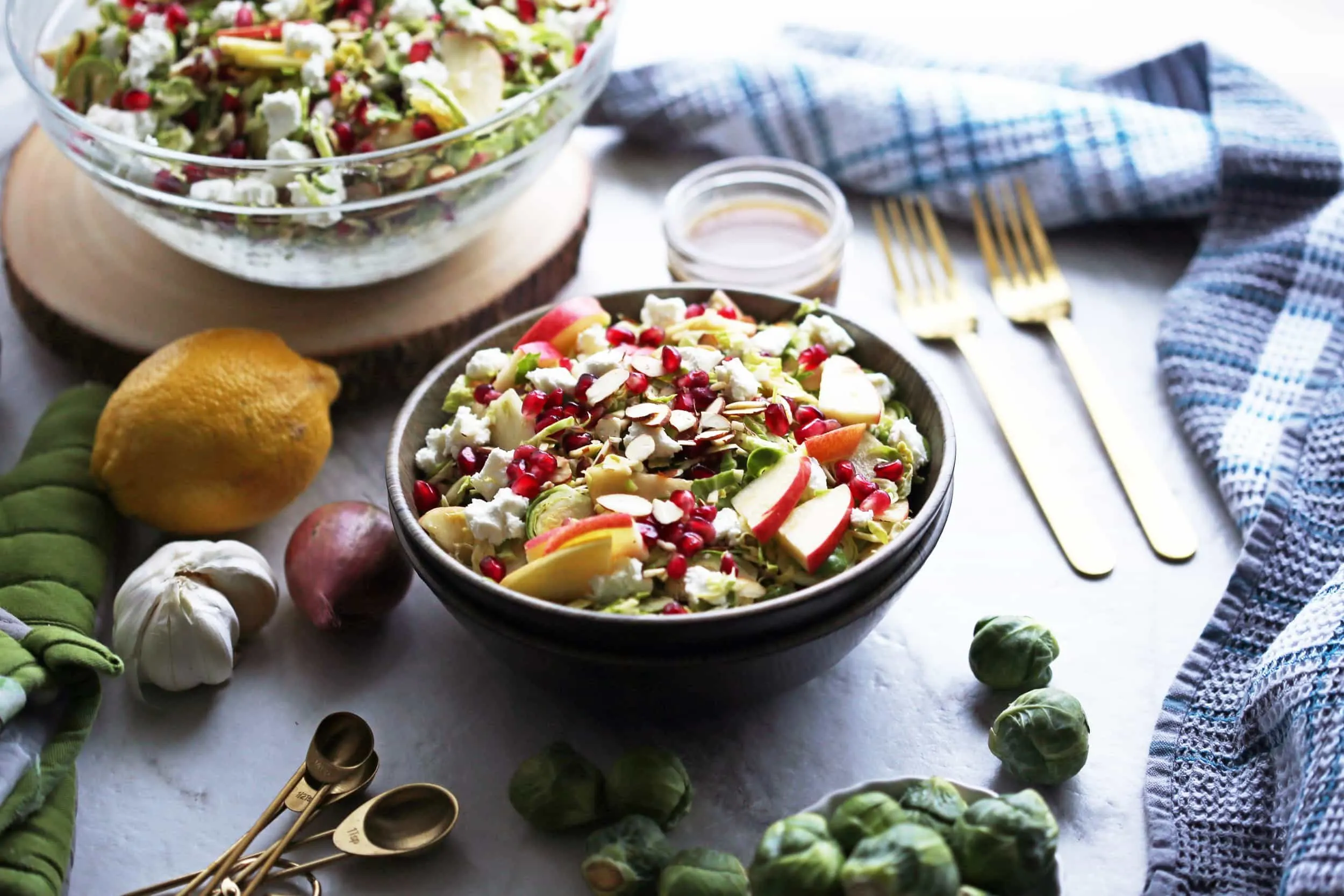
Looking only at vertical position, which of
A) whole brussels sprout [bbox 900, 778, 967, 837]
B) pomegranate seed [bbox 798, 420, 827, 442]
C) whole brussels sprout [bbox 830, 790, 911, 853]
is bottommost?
whole brussels sprout [bbox 900, 778, 967, 837]

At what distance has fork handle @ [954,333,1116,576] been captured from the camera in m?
1.92

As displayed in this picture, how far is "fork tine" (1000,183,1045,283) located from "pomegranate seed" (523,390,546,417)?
44.1 inches

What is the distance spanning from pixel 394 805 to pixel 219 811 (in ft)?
0.78

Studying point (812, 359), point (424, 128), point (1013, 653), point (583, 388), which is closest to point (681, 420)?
point (583, 388)

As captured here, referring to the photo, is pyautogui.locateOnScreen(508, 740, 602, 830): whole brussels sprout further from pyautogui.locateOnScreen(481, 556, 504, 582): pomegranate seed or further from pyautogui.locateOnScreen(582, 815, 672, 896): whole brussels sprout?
A: pyautogui.locateOnScreen(481, 556, 504, 582): pomegranate seed

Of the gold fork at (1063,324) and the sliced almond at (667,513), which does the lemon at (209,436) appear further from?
the gold fork at (1063,324)

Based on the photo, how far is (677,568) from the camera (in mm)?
1505

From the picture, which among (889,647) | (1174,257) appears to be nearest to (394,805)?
(889,647)

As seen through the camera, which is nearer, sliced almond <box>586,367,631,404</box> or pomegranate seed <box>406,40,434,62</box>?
sliced almond <box>586,367,631,404</box>

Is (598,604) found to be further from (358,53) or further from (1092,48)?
(1092,48)

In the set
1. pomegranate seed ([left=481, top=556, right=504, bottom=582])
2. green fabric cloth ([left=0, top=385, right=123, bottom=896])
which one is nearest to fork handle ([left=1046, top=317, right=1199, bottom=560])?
pomegranate seed ([left=481, top=556, right=504, bottom=582])

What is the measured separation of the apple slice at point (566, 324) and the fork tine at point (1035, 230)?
95 centimetres

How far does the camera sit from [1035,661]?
66.5 inches

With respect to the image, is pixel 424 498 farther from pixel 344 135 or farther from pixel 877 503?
pixel 344 135
